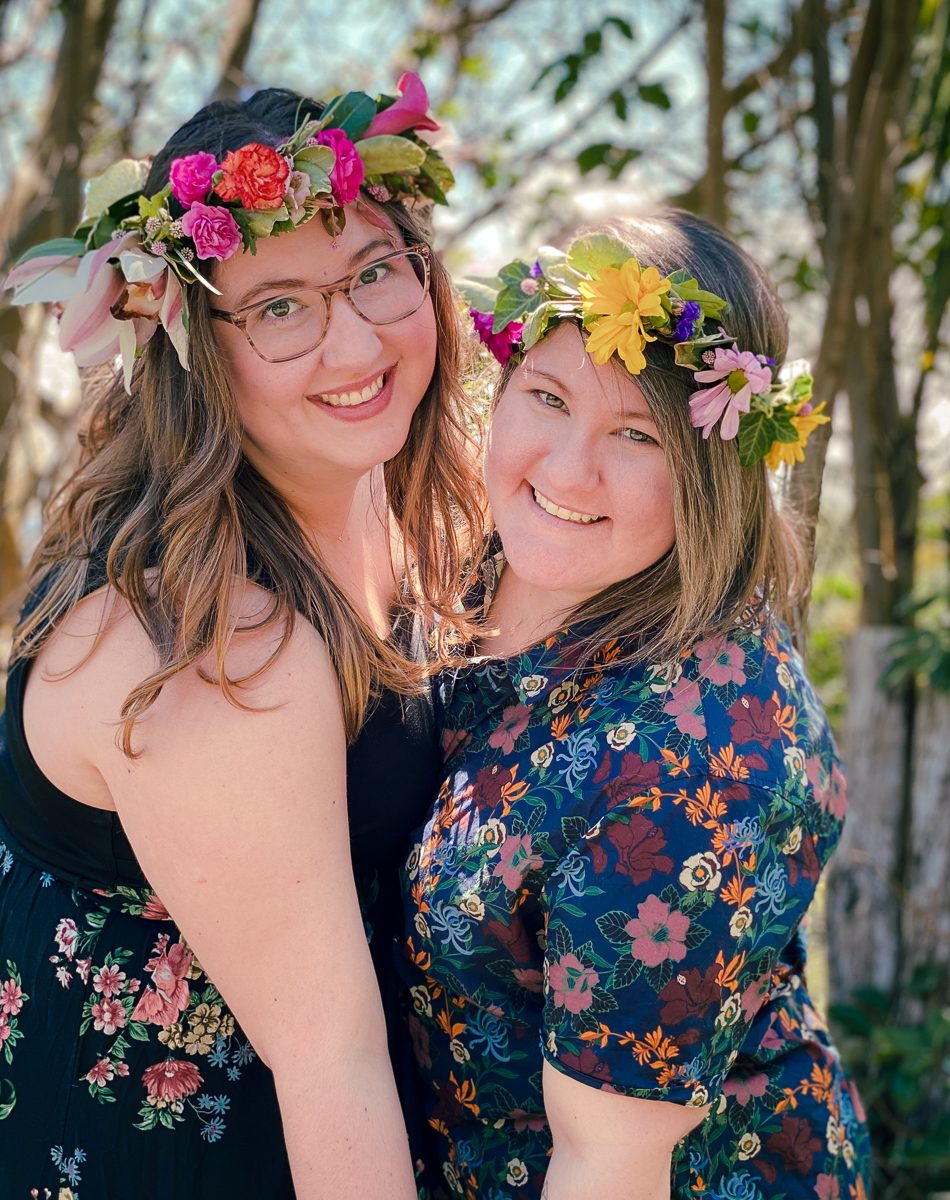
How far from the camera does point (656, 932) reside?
152 cm

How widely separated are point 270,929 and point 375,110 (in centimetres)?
130

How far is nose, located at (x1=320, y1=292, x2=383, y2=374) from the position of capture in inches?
75.0

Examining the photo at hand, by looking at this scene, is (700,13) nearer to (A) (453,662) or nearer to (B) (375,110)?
(B) (375,110)

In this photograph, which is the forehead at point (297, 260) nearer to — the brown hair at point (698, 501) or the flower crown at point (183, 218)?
the flower crown at point (183, 218)

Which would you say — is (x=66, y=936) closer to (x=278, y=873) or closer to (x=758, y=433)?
(x=278, y=873)

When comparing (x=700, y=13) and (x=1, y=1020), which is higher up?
(x=700, y=13)

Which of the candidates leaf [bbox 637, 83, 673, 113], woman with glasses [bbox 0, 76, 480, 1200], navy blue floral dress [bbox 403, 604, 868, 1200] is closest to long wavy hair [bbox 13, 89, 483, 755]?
woman with glasses [bbox 0, 76, 480, 1200]

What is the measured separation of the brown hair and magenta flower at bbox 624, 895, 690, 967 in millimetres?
353

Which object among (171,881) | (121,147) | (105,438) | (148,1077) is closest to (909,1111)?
(148,1077)

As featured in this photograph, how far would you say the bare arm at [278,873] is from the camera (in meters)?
1.59

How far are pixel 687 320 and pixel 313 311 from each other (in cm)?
57

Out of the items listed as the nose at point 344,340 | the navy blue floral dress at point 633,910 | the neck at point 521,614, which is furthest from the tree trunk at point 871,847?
the nose at point 344,340

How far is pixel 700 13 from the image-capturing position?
13.3 feet

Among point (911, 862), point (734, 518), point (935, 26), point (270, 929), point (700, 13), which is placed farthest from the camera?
point (700, 13)
